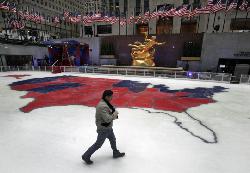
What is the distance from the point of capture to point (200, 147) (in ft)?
17.6

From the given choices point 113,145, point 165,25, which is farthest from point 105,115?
point 165,25

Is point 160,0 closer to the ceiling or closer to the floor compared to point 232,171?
closer to the ceiling

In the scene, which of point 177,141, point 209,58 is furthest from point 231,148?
point 209,58

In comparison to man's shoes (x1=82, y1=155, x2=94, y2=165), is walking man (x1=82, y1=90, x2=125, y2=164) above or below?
above

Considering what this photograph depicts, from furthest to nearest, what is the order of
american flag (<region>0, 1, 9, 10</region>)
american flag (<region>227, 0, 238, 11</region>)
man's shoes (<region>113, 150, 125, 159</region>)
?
american flag (<region>0, 1, 9, 10</region>), american flag (<region>227, 0, 238, 11</region>), man's shoes (<region>113, 150, 125, 159</region>)

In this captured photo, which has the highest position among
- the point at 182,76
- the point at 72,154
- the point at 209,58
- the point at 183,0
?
the point at 183,0

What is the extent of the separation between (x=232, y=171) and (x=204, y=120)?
135 inches

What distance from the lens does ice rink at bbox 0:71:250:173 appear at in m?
4.52

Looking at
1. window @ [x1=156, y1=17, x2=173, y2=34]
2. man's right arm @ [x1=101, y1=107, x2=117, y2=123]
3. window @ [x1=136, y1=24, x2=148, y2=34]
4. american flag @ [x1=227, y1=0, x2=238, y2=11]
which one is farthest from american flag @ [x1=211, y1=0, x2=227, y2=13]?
man's right arm @ [x1=101, y1=107, x2=117, y2=123]

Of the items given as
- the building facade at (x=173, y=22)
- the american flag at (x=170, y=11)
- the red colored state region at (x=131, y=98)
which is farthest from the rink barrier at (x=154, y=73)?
the building facade at (x=173, y=22)

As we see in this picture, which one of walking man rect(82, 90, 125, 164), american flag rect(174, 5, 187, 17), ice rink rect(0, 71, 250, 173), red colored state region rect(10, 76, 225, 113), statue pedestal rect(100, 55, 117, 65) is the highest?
american flag rect(174, 5, 187, 17)

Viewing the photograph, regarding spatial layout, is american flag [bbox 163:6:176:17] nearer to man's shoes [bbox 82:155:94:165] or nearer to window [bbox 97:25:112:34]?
window [bbox 97:25:112:34]

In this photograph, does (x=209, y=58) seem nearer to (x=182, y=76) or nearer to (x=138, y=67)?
(x=182, y=76)

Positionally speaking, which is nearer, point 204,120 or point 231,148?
point 231,148
